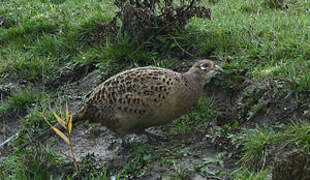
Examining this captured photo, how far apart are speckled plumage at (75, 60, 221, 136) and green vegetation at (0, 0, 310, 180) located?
1.03 ft

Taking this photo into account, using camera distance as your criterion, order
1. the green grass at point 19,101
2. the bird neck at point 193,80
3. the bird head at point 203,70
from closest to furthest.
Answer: the bird neck at point 193,80
the bird head at point 203,70
the green grass at point 19,101

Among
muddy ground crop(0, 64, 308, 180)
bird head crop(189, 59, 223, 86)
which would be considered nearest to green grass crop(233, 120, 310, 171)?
muddy ground crop(0, 64, 308, 180)

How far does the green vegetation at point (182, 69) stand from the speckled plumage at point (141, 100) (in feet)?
1.03

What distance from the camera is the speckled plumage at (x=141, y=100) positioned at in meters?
4.49

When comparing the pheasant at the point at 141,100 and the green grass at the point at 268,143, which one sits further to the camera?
the pheasant at the point at 141,100

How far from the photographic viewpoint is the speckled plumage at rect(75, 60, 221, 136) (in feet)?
14.7

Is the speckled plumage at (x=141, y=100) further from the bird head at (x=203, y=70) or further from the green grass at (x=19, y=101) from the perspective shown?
the green grass at (x=19, y=101)

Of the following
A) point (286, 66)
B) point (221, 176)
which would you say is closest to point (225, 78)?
point (286, 66)

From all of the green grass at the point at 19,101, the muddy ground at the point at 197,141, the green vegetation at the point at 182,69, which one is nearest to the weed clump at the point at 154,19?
the green vegetation at the point at 182,69

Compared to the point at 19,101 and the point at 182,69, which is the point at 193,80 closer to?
the point at 182,69

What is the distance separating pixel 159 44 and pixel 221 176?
2.53 metres

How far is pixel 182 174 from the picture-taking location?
4055mm

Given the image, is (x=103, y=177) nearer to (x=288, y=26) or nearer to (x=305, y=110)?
(x=305, y=110)

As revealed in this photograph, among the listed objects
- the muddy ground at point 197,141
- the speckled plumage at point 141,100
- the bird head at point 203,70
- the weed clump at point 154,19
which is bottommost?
the muddy ground at point 197,141
